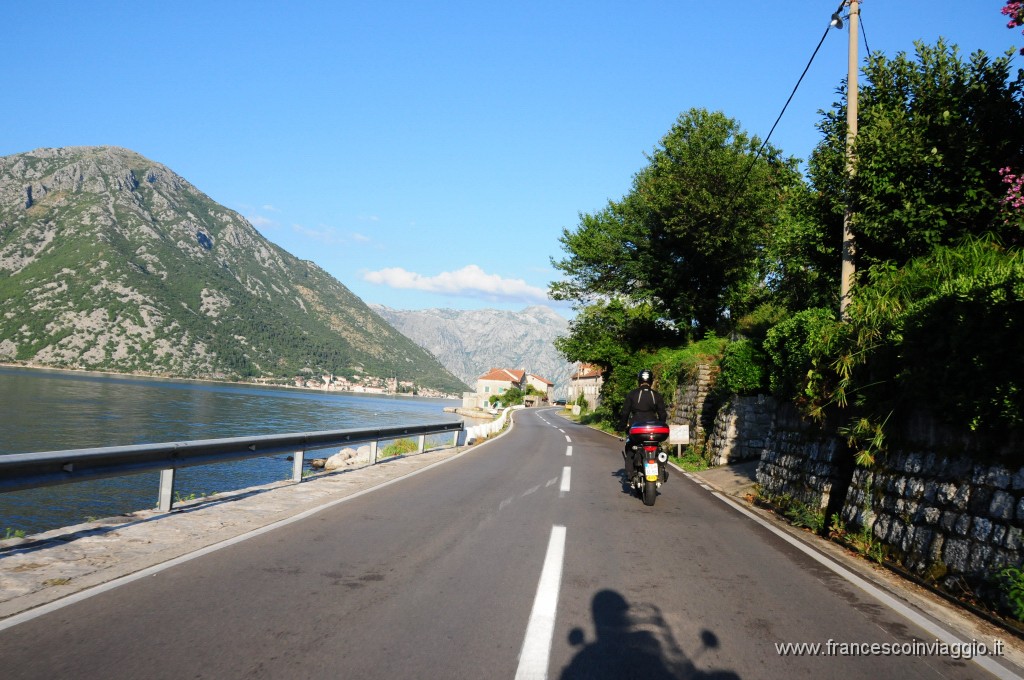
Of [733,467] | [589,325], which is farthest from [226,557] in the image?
[589,325]

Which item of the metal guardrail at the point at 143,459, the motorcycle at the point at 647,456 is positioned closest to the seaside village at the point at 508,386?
the motorcycle at the point at 647,456

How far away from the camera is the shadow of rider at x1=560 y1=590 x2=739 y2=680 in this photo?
3.50m

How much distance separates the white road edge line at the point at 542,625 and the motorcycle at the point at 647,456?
12.7 feet

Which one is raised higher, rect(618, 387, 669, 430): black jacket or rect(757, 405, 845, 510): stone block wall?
rect(618, 387, 669, 430): black jacket

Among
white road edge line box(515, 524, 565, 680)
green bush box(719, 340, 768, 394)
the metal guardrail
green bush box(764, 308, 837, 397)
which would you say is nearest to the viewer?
white road edge line box(515, 524, 565, 680)

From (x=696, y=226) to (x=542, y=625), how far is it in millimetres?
25658

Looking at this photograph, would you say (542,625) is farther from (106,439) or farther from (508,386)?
(508,386)

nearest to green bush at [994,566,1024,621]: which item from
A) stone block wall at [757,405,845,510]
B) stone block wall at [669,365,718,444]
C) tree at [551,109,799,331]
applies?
stone block wall at [757,405,845,510]

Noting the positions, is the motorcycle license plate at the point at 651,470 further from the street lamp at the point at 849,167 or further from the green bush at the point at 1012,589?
the green bush at the point at 1012,589

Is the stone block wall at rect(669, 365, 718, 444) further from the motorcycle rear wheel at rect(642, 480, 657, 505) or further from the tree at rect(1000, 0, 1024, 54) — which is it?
the tree at rect(1000, 0, 1024, 54)

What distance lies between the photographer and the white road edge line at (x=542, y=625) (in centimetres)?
347

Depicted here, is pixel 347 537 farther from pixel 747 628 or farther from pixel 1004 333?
pixel 1004 333

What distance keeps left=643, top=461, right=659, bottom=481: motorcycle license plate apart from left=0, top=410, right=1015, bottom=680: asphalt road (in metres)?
2.10

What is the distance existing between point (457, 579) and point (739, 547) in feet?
11.8
